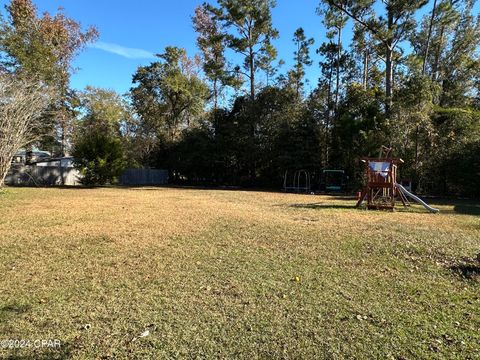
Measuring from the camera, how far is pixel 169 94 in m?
29.4

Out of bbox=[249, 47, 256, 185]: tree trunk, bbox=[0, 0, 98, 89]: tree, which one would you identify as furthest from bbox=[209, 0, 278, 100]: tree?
bbox=[0, 0, 98, 89]: tree

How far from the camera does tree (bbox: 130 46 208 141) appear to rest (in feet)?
94.2

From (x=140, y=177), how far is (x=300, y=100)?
528 inches

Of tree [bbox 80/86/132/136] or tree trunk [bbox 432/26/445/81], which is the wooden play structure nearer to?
tree trunk [bbox 432/26/445/81]

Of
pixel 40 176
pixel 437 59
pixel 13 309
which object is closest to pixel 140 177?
pixel 40 176

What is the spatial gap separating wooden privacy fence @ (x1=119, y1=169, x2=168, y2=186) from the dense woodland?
4.66 feet

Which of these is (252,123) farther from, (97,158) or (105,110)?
(105,110)

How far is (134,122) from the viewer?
34281 mm

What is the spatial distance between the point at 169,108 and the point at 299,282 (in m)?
28.8

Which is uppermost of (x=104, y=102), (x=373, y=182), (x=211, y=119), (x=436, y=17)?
(x=436, y=17)

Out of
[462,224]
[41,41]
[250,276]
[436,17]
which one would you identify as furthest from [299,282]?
[41,41]

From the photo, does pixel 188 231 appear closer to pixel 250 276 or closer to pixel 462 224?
pixel 250 276

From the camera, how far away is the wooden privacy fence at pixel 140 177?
25703 mm

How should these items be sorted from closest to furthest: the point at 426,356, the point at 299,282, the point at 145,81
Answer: the point at 426,356
the point at 299,282
the point at 145,81
